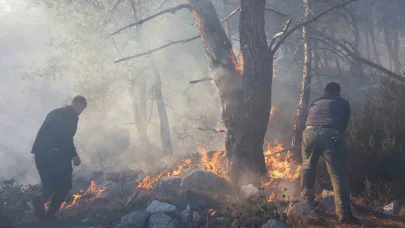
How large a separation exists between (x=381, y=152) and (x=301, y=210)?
6.42 ft

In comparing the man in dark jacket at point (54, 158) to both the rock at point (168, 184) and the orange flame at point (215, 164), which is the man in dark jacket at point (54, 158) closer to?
the rock at point (168, 184)

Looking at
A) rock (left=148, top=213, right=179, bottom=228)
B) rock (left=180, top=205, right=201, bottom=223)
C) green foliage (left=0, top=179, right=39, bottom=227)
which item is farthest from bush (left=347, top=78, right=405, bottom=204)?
green foliage (left=0, top=179, right=39, bottom=227)

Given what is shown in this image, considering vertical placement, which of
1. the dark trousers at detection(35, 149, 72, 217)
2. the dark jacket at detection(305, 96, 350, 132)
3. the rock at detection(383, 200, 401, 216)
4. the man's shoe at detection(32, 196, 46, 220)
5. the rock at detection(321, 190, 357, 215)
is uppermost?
the dark jacket at detection(305, 96, 350, 132)

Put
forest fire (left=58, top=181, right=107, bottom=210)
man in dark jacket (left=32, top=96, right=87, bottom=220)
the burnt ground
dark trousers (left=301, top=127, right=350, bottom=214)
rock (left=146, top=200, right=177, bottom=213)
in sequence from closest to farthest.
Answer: the burnt ground → dark trousers (left=301, top=127, right=350, bottom=214) → rock (left=146, top=200, right=177, bottom=213) → man in dark jacket (left=32, top=96, right=87, bottom=220) → forest fire (left=58, top=181, right=107, bottom=210)

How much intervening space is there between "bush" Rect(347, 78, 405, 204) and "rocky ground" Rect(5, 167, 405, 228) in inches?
14.6

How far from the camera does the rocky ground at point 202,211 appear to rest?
419 centimetres

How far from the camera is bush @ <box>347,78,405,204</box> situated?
475 cm

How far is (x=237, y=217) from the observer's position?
442 centimetres

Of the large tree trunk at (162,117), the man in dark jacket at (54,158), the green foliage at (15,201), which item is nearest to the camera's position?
the man in dark jacket at (54,158)

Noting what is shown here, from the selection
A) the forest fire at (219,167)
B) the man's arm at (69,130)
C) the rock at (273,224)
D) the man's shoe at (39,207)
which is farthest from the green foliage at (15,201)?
the rock at (273,224)

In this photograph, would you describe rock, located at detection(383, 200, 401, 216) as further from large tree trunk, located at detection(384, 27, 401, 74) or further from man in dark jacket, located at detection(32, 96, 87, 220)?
large tree trunk, located at detection(384, 27, 401, 74)

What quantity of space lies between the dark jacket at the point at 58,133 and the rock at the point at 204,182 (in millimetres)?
2327

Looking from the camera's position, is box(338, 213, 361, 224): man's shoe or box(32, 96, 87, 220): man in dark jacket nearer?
box(338, 213, 361, 224): man's shoe

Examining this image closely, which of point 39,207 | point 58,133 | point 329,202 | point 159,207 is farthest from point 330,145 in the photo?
point 39,207
